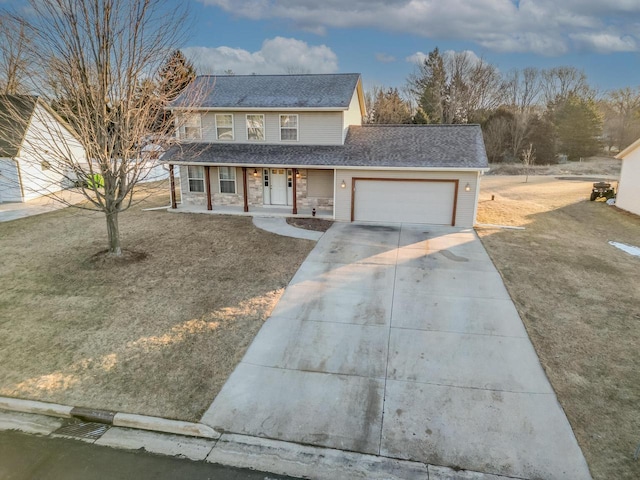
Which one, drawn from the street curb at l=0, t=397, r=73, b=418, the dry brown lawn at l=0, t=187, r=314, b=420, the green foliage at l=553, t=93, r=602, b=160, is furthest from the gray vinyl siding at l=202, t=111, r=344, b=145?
the green foliage at l=553, t=93, r=602, b=160

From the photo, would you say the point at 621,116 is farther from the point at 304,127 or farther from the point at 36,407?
the point at 36,407

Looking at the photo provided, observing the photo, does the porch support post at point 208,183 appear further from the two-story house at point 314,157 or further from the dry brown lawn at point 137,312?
the dry brown lawn at point 137,312

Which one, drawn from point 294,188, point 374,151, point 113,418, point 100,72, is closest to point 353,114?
point 374,151

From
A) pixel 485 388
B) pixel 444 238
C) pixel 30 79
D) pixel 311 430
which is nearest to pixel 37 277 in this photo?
pixel 30 79

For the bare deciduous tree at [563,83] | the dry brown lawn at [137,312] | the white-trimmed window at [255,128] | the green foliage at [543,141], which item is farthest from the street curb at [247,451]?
the bare deciduous tree at [563,83]

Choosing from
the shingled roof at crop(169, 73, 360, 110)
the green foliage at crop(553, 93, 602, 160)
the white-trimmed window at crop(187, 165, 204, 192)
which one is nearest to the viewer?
the shingled roof at crop(169, 73, 360, 110)

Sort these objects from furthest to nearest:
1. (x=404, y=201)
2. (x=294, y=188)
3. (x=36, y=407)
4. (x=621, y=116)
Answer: (x=621, y=116)
(x=294, y=188)
(x=404, y=201)
(x=36, y=407)

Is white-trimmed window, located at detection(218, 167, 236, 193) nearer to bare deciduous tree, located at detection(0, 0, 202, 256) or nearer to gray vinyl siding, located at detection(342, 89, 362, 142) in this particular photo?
gray vinyl siding, located at detection(342, 89, 362, 142)
